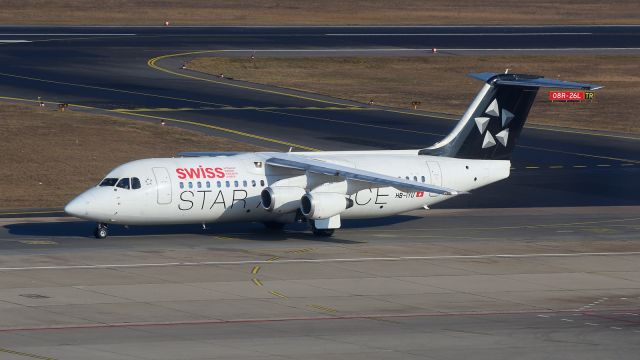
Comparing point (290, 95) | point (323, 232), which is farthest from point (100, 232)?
point (290, 95)

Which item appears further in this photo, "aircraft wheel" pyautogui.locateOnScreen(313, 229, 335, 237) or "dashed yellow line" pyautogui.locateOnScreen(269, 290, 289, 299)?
"aircraft wheel" pyautogui.locateOnScreen(313, 229, 335, 237)

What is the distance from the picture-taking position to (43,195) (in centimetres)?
5966

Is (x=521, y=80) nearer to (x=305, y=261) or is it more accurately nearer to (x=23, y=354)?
(x=305, y=261)

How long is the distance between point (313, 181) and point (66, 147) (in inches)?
902

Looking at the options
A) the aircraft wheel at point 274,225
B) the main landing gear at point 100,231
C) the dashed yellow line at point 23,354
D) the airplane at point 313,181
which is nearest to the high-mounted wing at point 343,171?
the airplane at point 313,181

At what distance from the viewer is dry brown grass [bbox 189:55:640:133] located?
3428 inches

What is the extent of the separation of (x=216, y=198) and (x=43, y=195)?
44.6ft

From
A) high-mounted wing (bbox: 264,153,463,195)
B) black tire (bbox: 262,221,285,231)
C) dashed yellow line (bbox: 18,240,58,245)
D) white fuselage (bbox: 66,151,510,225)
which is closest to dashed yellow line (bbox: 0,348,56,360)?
white fuselage (bbox: 66,151,510,225)

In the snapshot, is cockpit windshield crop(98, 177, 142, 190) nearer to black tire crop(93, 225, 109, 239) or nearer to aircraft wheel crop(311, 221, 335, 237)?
black tire crop(93, 225, 109, 239)

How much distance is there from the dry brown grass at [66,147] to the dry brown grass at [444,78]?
20.1m

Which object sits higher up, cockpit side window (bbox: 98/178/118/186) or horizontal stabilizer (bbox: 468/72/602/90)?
horizontal stabilizer (bbox: 468/72/602/90)

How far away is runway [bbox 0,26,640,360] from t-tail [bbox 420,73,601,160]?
125 inches

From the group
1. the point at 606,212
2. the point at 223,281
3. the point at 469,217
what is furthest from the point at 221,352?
the point at 606,212

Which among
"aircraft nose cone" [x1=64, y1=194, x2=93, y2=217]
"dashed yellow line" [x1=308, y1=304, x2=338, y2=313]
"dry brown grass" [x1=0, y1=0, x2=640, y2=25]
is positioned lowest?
"dashed yellow line" [x1=308, y1=304, x2=338, y2=313]
